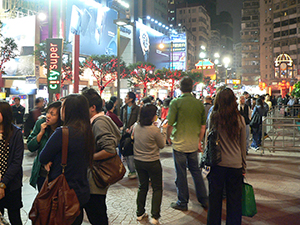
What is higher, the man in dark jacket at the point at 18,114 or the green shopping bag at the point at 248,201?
the man in dark jacket at the point at 18,114

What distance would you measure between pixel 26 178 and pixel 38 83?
27024 mm

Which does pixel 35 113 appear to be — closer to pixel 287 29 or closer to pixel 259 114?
pixel 259 114

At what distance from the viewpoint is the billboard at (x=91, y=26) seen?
4166 cm

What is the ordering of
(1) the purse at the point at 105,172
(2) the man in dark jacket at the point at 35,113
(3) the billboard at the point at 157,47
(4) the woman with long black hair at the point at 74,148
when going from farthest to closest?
(3) the billboard at the point at 157,47, (2) the man in dark jacket at the point at 35,113, (1) the purse at the point at 105,172, (4) the woman with long black hair at the point at 74,148

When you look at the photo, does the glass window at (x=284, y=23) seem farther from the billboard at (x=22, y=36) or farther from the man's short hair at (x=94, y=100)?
the man's short hair at (x=94, y=100)

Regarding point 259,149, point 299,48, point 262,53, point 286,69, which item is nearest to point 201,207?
point 259,149

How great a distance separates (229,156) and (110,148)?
1.51 metres

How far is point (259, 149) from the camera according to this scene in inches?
451

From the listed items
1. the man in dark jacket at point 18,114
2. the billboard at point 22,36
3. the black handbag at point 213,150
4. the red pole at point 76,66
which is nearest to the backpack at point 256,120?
the black handbag at point 213,150

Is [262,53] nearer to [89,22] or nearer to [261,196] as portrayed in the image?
[89,22]

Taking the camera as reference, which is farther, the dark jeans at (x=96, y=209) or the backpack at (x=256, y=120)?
the backpack at (x=256, y=120)

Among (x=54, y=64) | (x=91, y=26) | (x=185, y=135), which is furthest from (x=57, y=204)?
(x=91, y=26)

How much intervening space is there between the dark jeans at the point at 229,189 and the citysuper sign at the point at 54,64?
1247 centimetres

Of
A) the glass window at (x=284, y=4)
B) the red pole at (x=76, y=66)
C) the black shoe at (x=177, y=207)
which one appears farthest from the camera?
the glass window at (x=284, y=4)
